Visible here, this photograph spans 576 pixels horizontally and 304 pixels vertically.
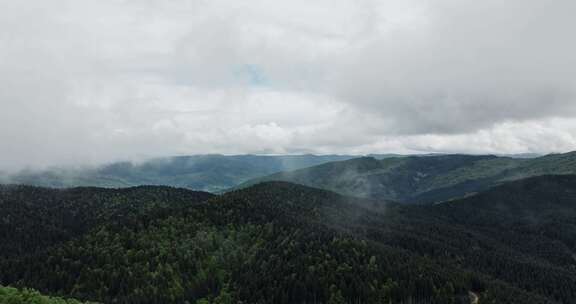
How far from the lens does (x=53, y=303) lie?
480ft

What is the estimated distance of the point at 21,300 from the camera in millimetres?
142000

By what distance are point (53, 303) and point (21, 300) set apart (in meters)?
9.42
